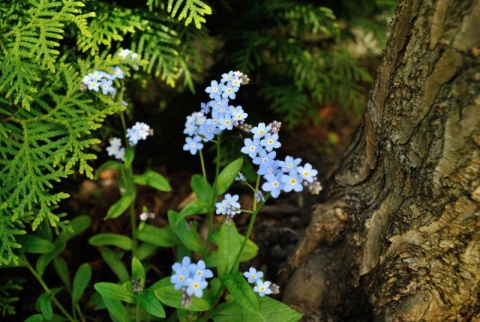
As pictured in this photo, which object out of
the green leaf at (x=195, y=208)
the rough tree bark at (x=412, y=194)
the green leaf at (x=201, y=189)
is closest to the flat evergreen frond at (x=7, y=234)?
the green leaf at (x=195, y=208)

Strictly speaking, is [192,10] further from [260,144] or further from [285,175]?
[285,175]

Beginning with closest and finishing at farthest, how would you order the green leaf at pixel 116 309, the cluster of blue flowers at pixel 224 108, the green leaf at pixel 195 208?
the cluster of blue flowers at pixel 224 108, the green leaf at pixel 116 309, the green leaf at pixel 195 208

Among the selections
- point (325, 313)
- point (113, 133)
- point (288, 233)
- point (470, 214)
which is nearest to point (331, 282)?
point (325, 313)

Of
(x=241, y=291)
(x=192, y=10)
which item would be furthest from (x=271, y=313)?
(x=192, y=10)

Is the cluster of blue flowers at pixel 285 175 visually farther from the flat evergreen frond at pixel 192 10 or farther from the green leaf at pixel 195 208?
the flat evergreen frond at pixel 192 10

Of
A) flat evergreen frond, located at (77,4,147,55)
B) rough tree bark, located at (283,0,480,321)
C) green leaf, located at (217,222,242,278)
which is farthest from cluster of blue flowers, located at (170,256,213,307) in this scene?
flat evergreen frond, located at (77,4,147,55)

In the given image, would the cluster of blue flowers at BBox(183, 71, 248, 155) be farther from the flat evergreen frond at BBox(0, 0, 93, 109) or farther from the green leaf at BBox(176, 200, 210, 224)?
the flat evergreen frond at BBox(0, 0, 93, 109)
